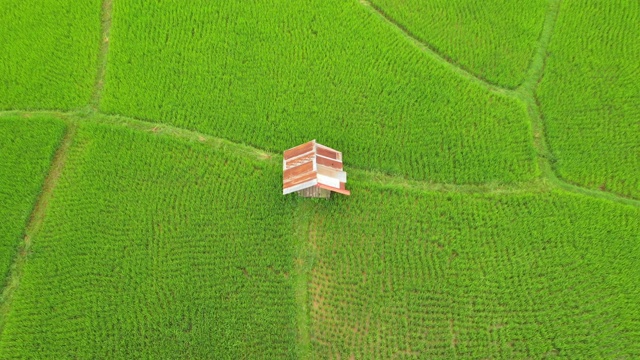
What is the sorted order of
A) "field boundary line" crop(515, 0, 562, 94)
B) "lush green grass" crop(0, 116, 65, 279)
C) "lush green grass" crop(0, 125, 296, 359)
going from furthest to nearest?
"field boundary line" crop(515, 0, 562, 94), "lush green grass" crop(0, 116, 65, 279), "lush green grass" crop(0, 125, 296, 359)

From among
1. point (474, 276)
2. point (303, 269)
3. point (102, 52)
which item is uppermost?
point (102, 52)

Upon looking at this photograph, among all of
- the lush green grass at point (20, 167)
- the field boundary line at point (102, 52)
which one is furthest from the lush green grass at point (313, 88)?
the lush green grass at point (20, 167)

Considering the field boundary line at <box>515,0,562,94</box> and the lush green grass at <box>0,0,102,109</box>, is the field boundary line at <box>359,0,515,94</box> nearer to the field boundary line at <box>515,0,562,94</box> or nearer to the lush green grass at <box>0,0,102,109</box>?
the field boundary line at <box>515,0,562,94</box>

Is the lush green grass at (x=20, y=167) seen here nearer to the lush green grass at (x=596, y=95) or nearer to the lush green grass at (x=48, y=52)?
the lush green grass at (x=48, y=52)

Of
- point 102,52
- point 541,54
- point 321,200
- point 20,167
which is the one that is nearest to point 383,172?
point 321,200

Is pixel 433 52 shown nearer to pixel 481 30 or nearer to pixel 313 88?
pixel 481 30

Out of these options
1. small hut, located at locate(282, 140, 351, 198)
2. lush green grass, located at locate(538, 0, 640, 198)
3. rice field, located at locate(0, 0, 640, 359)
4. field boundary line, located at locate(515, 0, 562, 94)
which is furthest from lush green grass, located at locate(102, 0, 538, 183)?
lush green grass, located at locate(538, 0, 640, 198)
